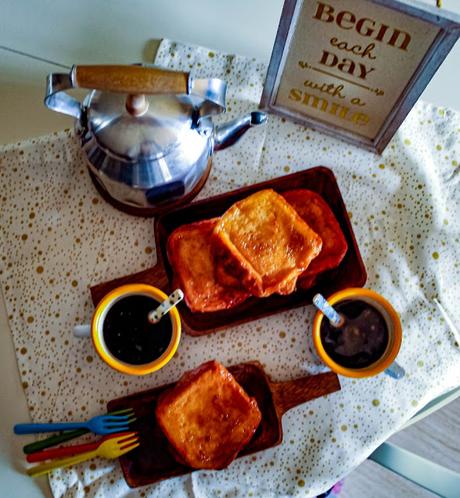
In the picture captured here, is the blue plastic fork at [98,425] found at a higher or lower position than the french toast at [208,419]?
lower

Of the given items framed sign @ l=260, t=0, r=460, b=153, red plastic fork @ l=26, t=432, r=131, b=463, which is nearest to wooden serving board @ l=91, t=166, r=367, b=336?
framed sign @ l=260, t=0, r=460, b=153

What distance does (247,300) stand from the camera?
96 centimetres

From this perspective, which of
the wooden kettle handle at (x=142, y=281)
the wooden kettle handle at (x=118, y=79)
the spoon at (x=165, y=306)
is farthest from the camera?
the wooden kettle handle at (x=142, y=281)

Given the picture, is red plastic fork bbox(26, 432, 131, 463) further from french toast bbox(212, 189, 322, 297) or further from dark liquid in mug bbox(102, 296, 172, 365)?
french toast bbox(212, 189, 322, 297)

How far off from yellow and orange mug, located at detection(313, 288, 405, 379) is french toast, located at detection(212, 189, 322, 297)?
0.08 m

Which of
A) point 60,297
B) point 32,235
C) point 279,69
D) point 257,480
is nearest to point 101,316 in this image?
point 60,297

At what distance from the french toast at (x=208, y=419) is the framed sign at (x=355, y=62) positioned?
485 millimetres

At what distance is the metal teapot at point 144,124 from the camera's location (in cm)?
69

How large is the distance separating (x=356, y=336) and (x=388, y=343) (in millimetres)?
52

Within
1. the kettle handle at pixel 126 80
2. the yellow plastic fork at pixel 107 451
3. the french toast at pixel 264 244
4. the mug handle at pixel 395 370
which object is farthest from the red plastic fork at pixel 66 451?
the kettle handle at pixel 126 80

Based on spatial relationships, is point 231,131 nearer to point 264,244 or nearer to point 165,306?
point 264,244

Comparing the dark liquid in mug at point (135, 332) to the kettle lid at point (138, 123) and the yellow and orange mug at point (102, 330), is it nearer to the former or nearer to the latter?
the yellow and orange mug at point (102, 330)

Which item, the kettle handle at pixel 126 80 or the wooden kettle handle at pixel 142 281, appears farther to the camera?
the wooden kettle handle at pixel 142 281

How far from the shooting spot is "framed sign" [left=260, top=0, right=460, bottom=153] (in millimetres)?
744
